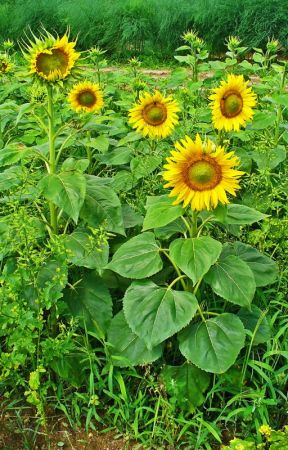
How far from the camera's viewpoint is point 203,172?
2.11m

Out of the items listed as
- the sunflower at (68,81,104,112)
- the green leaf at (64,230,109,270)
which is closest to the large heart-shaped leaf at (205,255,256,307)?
the green leaf at (64,230,109,270)

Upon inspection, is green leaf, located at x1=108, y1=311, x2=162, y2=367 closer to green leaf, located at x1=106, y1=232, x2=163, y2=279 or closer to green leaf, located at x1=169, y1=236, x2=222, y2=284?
green leaf, located at x1=106, y1=232, x2=163, y2=279

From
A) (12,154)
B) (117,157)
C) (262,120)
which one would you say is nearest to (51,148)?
(12,154)

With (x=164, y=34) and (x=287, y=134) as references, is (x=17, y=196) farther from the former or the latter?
(x=164, y=34)

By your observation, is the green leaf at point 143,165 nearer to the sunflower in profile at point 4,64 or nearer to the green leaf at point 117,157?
the green leaf at point 117,157

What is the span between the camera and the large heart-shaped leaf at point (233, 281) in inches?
87.3

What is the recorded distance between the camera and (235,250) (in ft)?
8.44

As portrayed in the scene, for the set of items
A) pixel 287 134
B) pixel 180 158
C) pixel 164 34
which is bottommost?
pixel 164 34

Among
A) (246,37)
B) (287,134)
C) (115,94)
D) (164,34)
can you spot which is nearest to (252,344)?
(287,134)

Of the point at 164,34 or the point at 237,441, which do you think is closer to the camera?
the point at 237,441

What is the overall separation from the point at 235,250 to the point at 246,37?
17.2 feet

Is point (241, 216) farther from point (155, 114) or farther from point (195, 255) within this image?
point (155, 114)

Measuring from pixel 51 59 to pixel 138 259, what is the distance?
80cm

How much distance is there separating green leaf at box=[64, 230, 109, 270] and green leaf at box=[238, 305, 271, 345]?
579mm
